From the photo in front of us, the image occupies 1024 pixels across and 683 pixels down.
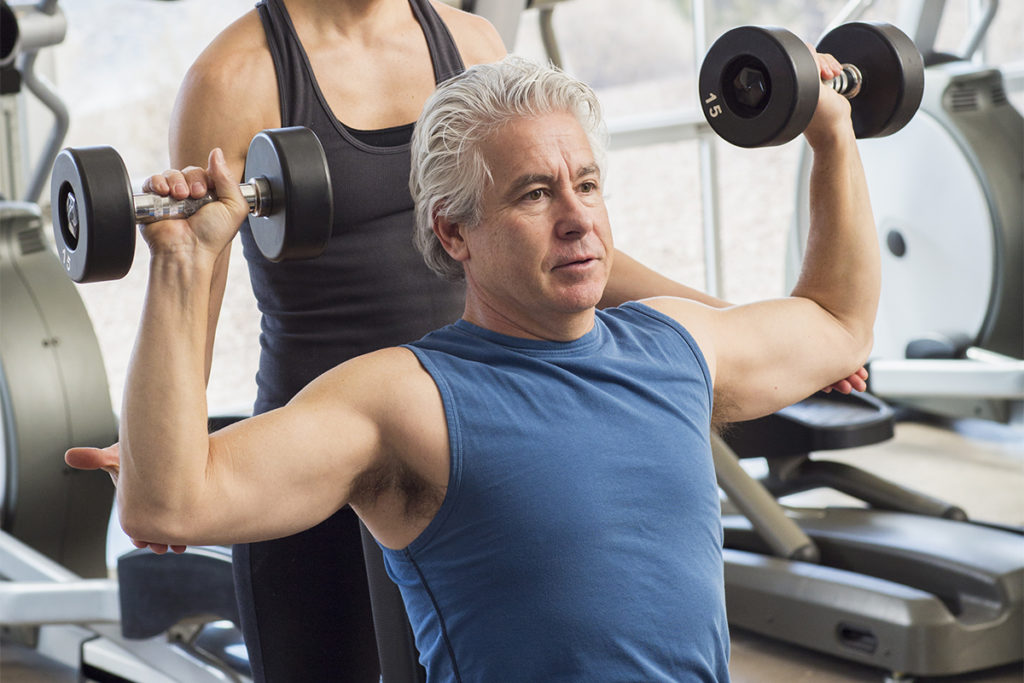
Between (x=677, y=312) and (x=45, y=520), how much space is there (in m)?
2.15

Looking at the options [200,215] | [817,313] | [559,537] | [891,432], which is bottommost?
[891,432]

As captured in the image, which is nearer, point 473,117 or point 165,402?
point 165,402

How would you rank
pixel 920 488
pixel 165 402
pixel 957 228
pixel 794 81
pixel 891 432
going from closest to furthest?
pixel 165 402 < pixel 794 81 < pixel 891 432 < pixel 920 488 < pixel 957 228

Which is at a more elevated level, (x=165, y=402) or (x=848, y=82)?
(x=848, y=82)

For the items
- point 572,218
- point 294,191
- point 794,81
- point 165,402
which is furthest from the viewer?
point 794,81

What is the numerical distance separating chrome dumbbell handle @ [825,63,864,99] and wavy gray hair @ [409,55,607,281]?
14.6 inches

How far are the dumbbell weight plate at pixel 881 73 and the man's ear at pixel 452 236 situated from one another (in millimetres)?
588

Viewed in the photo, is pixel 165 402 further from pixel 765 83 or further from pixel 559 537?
pixel 765 83

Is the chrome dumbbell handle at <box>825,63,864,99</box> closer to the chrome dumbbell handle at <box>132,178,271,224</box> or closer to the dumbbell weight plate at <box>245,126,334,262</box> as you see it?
the dumbbell weight plate at <box>245,126,334,262</box>

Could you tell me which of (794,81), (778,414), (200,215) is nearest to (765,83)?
(794,81)

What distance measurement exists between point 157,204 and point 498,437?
14.9 inches

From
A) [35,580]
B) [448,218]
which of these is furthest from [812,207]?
[35,580]

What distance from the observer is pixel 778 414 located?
2934 millimetres

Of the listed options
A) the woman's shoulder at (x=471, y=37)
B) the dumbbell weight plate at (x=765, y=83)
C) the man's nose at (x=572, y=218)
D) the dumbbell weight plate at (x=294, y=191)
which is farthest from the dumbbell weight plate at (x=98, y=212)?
the dumbbell weight plate at (x=765, y=83)
